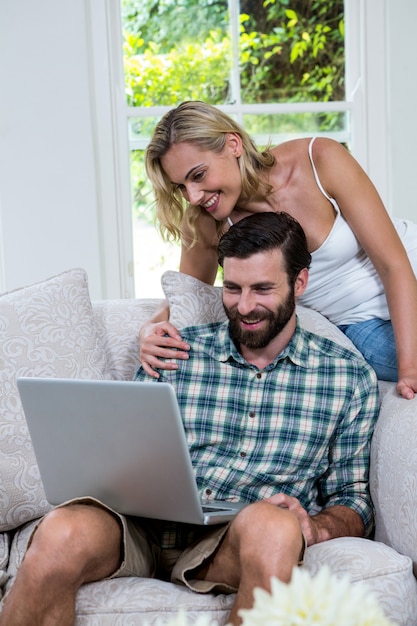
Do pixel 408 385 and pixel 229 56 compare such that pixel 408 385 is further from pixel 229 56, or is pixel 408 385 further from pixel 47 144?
pixel 229 56

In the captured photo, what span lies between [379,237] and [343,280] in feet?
0.66

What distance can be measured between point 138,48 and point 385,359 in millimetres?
1869

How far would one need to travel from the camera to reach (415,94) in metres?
3.22

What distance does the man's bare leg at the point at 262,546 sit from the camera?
4.47 ft

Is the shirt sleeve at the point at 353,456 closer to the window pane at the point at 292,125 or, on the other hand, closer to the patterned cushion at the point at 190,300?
the patterned cushion at the point at 190,300

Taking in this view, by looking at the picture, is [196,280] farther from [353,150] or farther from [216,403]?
[353,150]

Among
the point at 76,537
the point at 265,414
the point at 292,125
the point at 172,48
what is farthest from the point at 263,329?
the point at 172,48

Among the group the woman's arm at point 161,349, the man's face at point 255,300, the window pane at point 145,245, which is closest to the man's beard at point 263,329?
→ the man's face at point 255,300

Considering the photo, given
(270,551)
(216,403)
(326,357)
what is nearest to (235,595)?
(270,551)

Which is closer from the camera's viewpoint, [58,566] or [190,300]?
[58,566]

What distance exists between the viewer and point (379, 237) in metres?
→ 1.92

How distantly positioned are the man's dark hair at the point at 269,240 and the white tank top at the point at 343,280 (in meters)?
0.17

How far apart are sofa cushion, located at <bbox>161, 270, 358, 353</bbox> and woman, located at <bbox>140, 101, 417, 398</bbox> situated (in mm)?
44

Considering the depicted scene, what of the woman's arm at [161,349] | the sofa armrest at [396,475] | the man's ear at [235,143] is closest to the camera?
the sofa armrest at [396,475]
